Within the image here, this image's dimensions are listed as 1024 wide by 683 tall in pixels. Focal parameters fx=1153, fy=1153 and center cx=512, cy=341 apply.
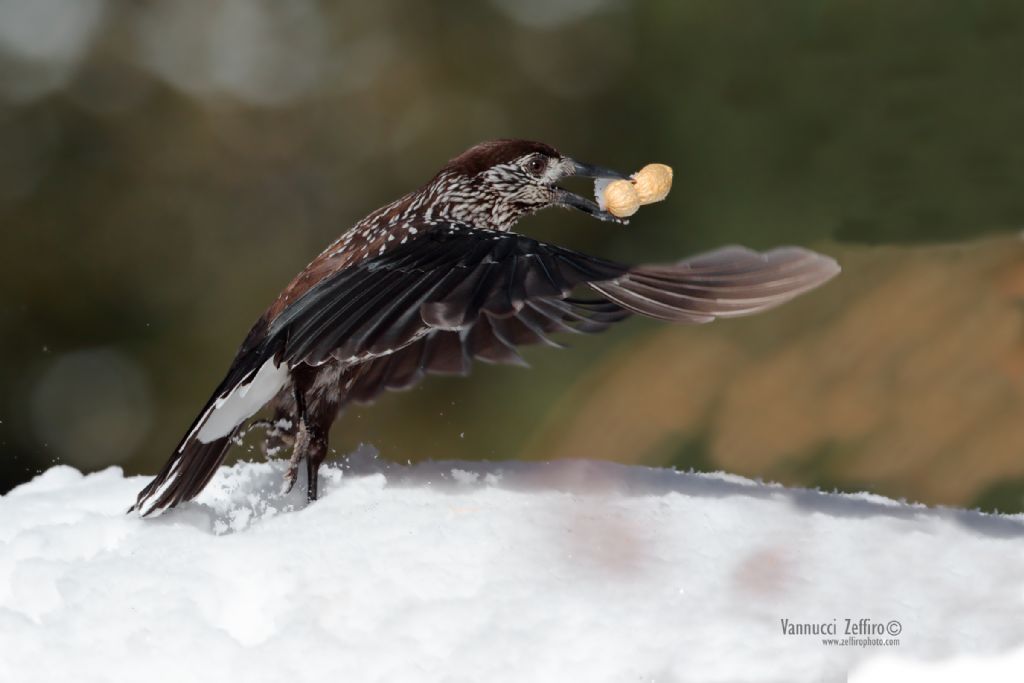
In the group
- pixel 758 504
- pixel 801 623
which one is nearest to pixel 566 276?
pixel 758 504

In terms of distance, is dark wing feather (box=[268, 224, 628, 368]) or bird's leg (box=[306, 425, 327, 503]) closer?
dark wing feather (box=[268, 224, 628, 368])

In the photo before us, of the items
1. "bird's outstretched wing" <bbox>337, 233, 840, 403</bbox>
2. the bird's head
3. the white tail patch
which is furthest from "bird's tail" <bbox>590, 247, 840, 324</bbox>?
the white tail patch

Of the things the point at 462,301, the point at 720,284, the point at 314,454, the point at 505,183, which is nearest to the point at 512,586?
the point at 462,301

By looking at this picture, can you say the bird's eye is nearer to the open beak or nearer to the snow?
the open beak

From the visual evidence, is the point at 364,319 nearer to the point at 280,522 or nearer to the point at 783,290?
the point at 280,522

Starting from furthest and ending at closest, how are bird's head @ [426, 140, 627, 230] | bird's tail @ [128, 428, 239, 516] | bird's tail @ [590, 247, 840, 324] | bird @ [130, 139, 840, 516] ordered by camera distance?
bird's head @ [426, 140, 627, 230], bird's tail @ [128, 428, 239, 516], bird @ [130, 139, 840, 516], bird's tail @ [590, 247, 840, 324]

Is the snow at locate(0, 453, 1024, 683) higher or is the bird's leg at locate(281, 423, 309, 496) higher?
the bird's leg at locate(281, 423, 309, 496)
